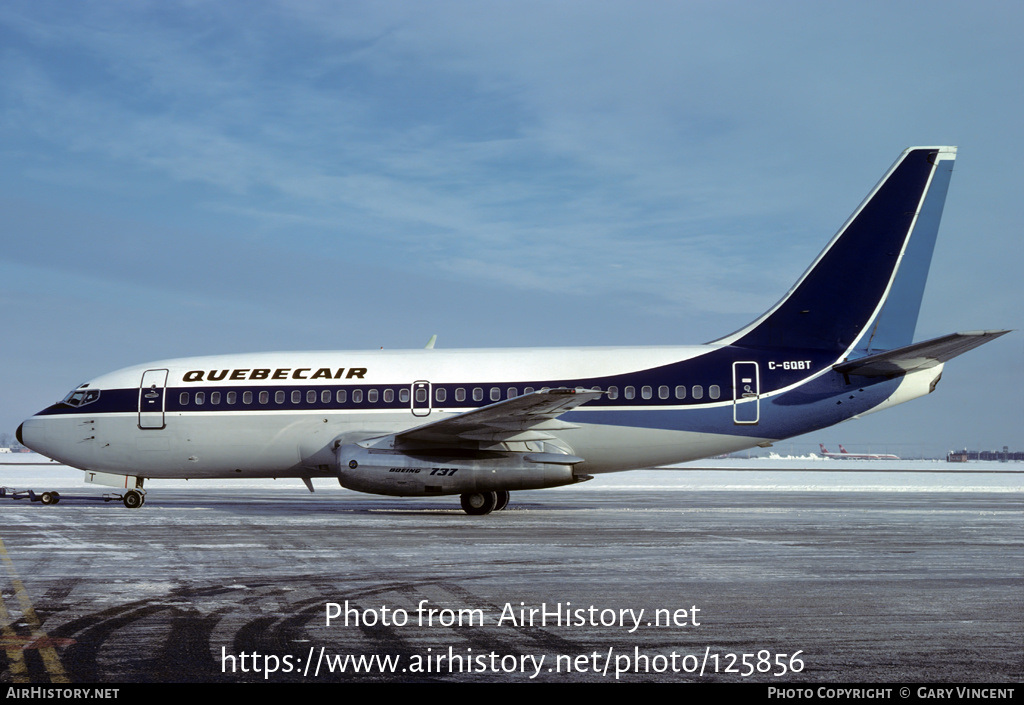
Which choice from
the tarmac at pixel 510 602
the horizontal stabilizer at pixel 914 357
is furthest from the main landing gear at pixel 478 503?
the horizontal stabilizer at pixel 914 357

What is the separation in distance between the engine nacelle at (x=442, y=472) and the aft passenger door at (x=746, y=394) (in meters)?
4.25

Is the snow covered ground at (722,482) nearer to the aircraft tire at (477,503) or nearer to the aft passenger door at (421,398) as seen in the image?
the aft passenger door at (421,398)

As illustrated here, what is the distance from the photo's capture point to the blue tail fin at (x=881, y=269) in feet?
75.3

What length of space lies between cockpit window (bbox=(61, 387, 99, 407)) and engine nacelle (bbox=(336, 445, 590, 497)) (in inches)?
330

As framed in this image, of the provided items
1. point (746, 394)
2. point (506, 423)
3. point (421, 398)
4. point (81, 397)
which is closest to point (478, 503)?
point (506, 423)

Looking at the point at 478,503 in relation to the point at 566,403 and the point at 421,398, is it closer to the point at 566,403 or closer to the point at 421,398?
the point at 421,398

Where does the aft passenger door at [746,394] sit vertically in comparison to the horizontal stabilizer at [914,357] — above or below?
below

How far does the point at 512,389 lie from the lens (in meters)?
23.1

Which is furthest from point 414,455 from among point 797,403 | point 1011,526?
point 1011,526

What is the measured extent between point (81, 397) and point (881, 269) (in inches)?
859
